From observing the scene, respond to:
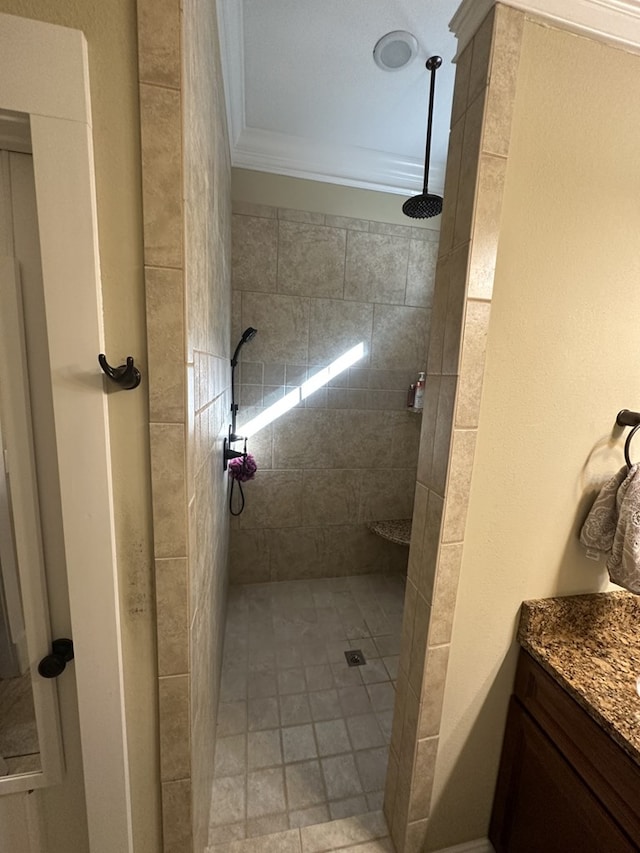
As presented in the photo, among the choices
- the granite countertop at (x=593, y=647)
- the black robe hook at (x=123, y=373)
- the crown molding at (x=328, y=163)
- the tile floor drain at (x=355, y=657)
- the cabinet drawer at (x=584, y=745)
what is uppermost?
the crown molding at (x=328, y=163)

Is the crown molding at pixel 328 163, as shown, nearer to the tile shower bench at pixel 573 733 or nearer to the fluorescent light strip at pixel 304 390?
the fluorescent light strip at pixel 304 390

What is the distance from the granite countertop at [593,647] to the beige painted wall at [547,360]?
46 millimetres

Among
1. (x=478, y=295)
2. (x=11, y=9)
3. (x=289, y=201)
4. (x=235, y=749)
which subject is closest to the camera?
(x=11, y=9)

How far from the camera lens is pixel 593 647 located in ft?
3.12

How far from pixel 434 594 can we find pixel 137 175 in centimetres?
114

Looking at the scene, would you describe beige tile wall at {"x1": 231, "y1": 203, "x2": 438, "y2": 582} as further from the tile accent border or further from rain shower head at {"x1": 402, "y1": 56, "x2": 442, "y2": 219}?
the tile accent border

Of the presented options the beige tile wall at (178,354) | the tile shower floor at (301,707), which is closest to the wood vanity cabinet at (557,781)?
the tile shower floor at (301,707)

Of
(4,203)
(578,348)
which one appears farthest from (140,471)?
(578,348)

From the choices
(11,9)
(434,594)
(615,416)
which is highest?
(11,9)

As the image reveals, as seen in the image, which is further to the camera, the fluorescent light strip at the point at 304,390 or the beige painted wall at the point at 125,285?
the fluorescent light strip at the point at 304,390

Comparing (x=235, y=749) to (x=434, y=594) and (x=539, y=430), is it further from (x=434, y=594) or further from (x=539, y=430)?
(x=539, y=430)

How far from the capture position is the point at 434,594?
91cm

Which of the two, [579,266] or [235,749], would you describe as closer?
[579,266]

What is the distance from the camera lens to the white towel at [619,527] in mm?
831
